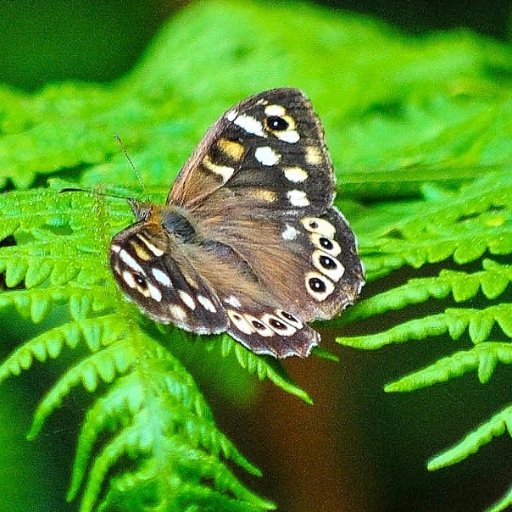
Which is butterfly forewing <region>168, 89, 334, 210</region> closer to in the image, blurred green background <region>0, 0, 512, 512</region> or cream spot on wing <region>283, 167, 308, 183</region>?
cream spot on wing <region>283, 167, 308, 183</region>

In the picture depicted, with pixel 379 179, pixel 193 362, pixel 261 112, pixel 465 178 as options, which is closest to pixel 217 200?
pixel 261 112

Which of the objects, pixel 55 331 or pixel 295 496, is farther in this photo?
pixel 295 496

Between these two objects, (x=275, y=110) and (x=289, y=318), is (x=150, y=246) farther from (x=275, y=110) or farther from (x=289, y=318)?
(x=275, y=110)

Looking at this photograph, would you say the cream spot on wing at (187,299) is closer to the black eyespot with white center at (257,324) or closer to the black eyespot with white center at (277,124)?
the black eyespot with white center at (257,324)

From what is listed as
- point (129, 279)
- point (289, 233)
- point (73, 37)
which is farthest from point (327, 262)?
point (73, 37)

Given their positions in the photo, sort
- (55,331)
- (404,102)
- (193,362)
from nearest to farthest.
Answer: (55,331)
(193,362)
(404,102)

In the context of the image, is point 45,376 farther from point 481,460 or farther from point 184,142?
point 481,460
